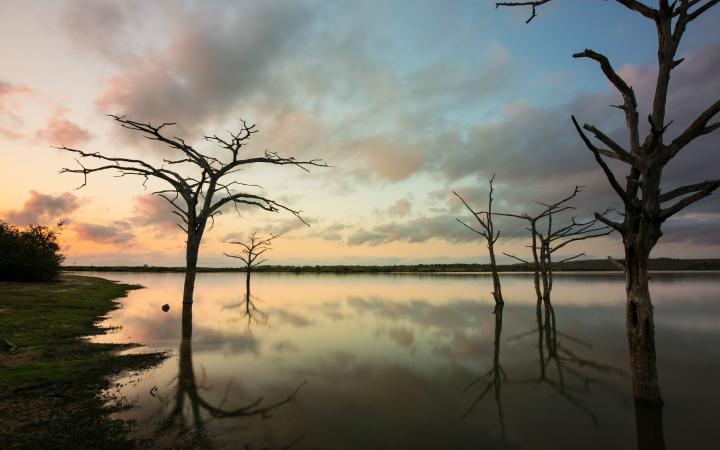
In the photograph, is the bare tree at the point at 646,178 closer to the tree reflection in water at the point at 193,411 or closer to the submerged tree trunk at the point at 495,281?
the tree reflection in water at the point at 193,411

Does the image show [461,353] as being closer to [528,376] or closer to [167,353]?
[528,376]

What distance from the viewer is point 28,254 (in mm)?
40906

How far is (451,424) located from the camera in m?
7.34

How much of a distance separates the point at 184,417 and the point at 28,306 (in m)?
21.7

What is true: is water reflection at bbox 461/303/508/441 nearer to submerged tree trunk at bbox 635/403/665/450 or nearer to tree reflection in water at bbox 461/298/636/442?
tree reflection in water at bbox 461/298/636/442

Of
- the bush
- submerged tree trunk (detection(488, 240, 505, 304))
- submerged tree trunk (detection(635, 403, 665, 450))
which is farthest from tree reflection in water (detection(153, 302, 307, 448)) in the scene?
the bush

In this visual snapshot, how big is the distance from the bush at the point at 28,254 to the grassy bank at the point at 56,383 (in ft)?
87.4

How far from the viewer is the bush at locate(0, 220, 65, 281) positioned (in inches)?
1517

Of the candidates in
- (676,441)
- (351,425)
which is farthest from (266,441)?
(676,441)

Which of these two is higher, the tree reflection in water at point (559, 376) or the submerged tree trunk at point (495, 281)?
the submerged tree trunk at point (495, 281)

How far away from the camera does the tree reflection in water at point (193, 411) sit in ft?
20.8

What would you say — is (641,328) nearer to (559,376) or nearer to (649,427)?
(649,427)

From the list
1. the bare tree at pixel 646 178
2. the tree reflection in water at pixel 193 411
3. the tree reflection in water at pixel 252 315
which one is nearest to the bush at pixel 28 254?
the tree reflection in water at pixel 252 315

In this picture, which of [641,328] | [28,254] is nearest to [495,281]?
[641,328]
